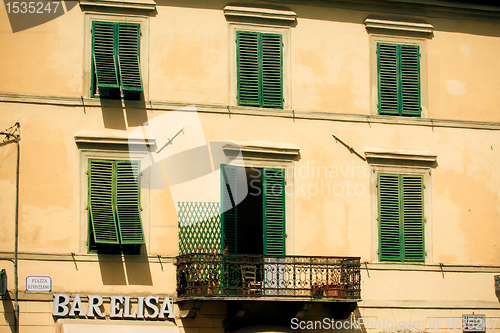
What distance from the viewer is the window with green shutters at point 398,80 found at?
18.7 m

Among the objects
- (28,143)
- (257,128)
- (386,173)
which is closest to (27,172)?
(28,143)

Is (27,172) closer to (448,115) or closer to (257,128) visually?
(257,128)

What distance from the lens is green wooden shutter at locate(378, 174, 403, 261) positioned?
18031mm

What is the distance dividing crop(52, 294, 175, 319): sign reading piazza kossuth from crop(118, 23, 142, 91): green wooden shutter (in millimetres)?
4599

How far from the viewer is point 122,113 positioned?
17281mm

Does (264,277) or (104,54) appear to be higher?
(104,54)

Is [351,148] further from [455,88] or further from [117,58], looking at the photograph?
[117,58]

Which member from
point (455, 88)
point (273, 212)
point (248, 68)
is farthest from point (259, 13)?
point (455, 88)

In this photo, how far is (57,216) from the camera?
1655 cm

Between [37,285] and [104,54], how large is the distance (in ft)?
17.1

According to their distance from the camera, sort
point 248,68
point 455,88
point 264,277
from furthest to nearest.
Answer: point 455,88, point 248,68, point 264,277

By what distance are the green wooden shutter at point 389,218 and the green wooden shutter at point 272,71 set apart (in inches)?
121

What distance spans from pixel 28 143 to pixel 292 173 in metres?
5.91

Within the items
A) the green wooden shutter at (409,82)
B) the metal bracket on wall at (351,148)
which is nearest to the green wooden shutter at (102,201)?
the metal bracket on wall at (351,148)
